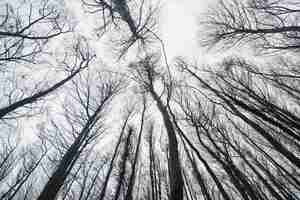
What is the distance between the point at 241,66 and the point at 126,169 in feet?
31.2

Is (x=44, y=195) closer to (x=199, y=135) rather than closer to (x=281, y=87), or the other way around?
(x=199, y=135)

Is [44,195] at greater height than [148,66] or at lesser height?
lesser

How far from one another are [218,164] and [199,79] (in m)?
5.71

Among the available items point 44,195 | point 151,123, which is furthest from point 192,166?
point 44,195

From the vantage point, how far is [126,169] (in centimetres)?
859

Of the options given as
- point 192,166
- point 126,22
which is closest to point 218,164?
point 192,166

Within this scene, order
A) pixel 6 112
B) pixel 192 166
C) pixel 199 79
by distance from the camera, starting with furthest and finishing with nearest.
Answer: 1. pixel 199 79
2. pixel 192 166
3. pixel 6 112

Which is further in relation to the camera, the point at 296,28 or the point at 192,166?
the point at 192,166

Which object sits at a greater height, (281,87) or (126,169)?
(281,87)

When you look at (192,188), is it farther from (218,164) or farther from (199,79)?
(199,79)

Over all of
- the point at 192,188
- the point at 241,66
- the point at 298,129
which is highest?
the point at 241,66

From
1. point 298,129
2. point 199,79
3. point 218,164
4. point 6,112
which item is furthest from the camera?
point 199,79

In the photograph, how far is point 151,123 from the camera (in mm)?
10391

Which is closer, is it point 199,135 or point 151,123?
point 199,135
